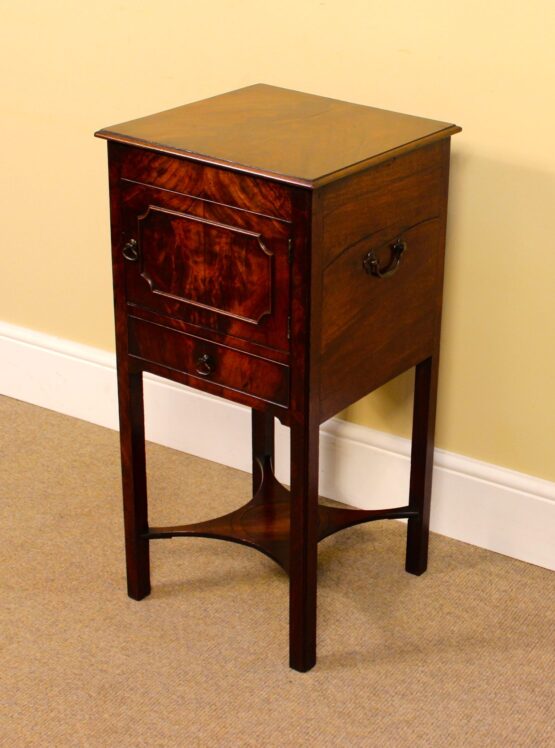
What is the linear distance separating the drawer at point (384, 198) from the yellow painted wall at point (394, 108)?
18 centimetres

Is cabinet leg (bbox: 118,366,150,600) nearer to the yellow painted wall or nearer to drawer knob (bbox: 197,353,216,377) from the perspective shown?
drawer knob (bbox: 197,353,216,377)

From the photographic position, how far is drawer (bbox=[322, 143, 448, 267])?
182 centimetres

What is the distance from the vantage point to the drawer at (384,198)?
5.98 ft

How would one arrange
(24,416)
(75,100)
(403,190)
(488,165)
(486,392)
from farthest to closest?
1. (24,416)
2. (75,100)
3. (486,392)
4. (488,165)
5. (403,190)

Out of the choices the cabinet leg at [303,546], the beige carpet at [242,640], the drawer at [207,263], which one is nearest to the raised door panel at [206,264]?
the drawer at [207,263]

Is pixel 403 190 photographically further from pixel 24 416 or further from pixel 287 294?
pixel 24 416

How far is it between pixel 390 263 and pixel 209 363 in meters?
0.33

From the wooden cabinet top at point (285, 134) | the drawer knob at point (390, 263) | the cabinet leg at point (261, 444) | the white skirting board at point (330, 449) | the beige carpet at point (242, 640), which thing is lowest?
the beige carpet at point (242, 640)

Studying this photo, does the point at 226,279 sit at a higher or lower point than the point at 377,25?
lower

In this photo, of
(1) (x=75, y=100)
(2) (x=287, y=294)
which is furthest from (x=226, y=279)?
(1) (x=75, y=100)

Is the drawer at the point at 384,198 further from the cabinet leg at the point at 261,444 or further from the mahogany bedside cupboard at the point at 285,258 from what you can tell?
the cabinet leg at the point at 261,444

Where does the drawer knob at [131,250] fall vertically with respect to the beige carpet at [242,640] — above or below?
above

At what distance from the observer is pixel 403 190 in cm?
197

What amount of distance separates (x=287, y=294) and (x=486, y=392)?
0.67 m
